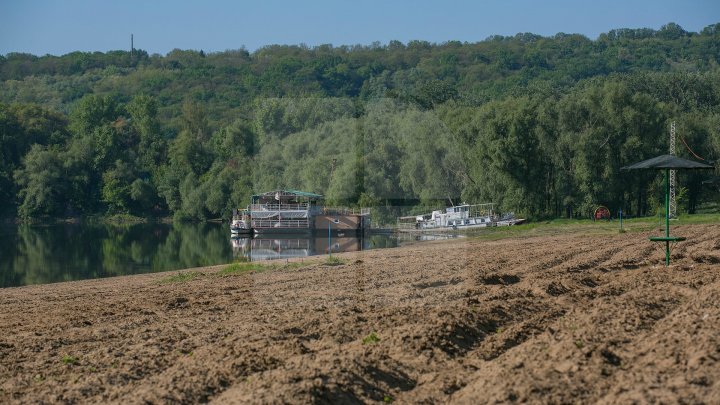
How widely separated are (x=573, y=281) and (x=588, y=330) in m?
7.28

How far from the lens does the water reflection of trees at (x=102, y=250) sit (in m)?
43.2

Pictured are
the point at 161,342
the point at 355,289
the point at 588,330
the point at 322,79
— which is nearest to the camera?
the point at 588,330

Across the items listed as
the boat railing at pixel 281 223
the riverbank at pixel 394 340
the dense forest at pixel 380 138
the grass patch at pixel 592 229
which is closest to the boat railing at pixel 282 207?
the boat railing at pixel 281 223

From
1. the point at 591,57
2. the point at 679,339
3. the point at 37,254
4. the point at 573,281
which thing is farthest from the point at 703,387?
the point at 591,57

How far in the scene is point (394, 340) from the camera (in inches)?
527

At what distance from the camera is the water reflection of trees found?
4319 cm

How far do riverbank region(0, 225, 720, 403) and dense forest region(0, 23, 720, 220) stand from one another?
415 cm

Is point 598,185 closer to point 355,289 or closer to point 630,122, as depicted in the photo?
point 630,122

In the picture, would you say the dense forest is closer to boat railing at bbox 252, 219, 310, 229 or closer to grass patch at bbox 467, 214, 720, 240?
grass patch at bbox 467, 214, 720, 240

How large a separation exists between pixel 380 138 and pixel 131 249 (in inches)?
1520

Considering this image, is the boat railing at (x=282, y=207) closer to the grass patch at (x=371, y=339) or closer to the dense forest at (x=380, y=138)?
the dense forest at (x=380, y=138)

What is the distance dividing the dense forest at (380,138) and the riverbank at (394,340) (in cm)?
415

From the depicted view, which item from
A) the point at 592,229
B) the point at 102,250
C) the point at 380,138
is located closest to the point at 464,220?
the point at 592,229

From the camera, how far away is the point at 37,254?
179 ft
